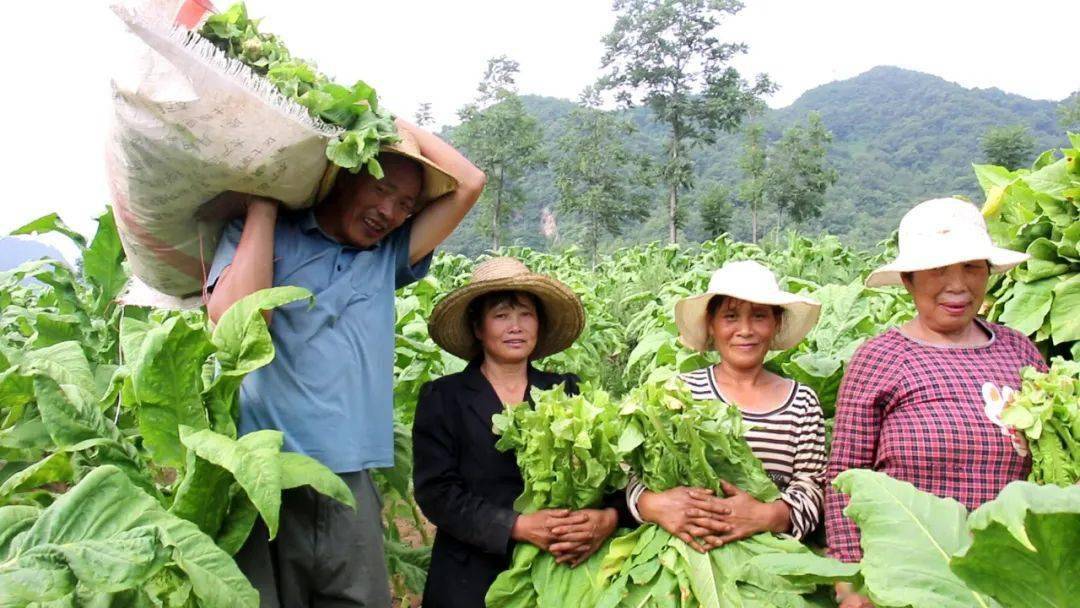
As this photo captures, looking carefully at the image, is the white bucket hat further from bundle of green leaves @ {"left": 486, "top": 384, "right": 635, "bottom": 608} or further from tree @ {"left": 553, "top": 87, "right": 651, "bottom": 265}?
tree @ {"left": 553, "top": 87, "right": 651, "bottom": 265}

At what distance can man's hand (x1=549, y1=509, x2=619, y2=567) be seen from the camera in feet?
6.62

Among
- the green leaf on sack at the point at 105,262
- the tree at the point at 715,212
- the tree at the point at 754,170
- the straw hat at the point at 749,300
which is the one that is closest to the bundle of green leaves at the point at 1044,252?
the straw hat at the point at 749,300

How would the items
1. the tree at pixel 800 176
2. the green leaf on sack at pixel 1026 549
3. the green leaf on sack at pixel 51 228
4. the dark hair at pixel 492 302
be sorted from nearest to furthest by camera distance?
the green leaf on sack at pixel 1026 549, the dark hair at pixel 492 302, the green leaf on sack at pixel 51 228, the tree at pixel 800 176

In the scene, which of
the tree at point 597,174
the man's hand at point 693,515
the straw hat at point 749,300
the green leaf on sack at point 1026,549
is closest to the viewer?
the green leaf on sack at point 1026,549

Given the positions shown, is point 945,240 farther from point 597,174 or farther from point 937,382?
point 597,174

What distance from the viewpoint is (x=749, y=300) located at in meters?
2.21

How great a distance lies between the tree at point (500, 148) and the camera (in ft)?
124

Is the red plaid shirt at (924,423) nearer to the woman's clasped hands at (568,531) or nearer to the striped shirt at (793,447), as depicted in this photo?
the striped shirt at (793,447)

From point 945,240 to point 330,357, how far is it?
5.07 feet

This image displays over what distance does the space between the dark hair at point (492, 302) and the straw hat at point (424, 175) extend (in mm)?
336

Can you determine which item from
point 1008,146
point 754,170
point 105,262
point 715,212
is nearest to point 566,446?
point 105,262

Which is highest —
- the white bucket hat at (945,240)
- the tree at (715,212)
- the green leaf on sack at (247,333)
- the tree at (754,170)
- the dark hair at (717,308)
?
the tree at (754,170)

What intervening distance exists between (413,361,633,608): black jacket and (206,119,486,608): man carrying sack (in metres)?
0.12

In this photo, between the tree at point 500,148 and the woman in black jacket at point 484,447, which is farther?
the tree at point 500,148
